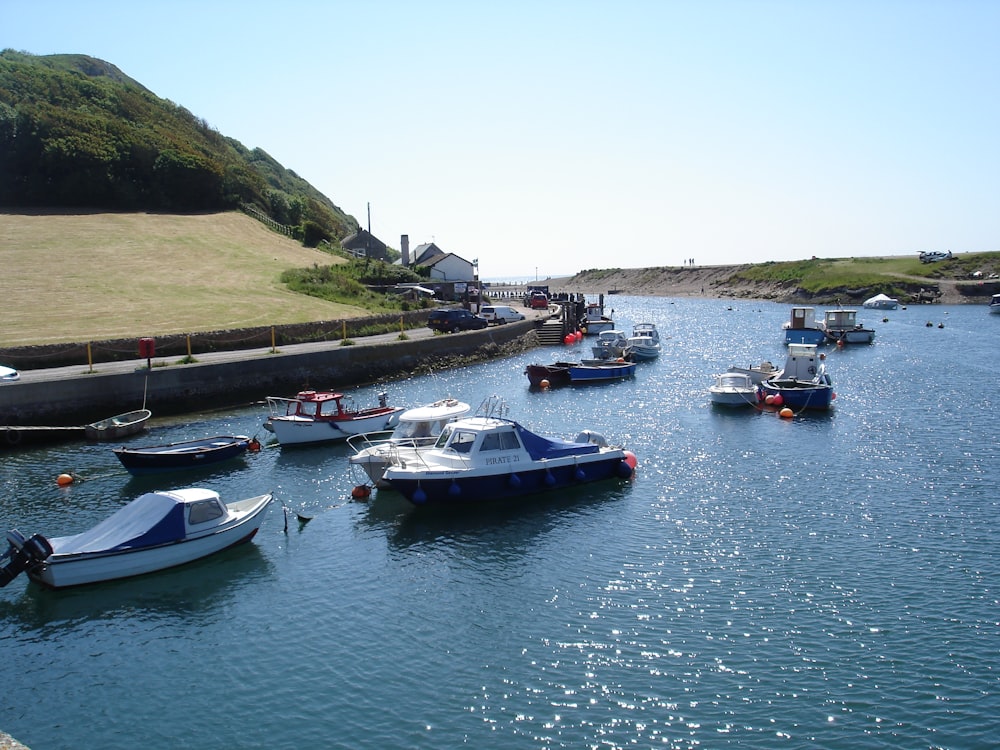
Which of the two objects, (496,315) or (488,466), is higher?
(496,315)

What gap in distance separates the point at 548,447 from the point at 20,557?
16.3m

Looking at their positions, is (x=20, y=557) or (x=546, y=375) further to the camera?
(x=546, y=375)

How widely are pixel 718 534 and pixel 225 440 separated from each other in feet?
64.6

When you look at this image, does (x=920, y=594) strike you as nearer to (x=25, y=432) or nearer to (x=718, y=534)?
(x=718, y=534)

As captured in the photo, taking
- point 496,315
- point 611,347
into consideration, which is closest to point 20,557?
point 611,347

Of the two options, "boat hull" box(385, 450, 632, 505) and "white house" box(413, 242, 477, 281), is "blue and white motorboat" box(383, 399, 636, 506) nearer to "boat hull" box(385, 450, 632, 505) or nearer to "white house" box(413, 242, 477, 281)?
"boat hull" box(385, 450, 632, 505)

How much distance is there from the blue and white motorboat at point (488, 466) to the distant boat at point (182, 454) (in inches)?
317

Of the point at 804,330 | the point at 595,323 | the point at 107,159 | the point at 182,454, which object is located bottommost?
the point at 182,454

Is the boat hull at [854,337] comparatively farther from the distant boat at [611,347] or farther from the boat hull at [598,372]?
the boat hull at [598,372]

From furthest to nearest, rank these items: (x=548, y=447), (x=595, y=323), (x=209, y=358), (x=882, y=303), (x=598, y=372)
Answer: (x=882, y=303)
(x=595, y=323)
(x=598, y=372)
(x=209, y=358)
(x=548, y=447)

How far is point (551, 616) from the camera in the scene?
1894cm

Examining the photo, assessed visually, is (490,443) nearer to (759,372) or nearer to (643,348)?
(759,372)

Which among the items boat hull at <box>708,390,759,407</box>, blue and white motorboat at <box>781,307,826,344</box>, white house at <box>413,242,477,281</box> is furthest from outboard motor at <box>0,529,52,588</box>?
white house at <box>413,242,477,281</box>

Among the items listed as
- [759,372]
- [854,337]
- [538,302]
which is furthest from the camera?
[538,302]
